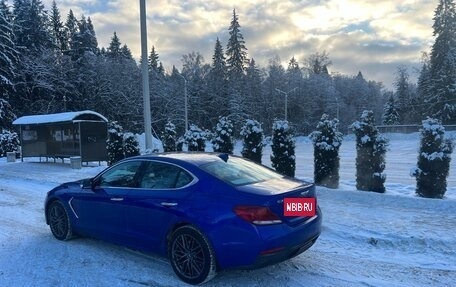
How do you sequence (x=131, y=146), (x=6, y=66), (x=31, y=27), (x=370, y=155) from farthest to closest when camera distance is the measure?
1. (x=31, y=27)
2. (x=6, y=66)
3. (x=131, y=146)
4. (x=370, y=155)

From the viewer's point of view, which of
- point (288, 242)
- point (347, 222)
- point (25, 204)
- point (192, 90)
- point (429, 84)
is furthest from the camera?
point (192, 90)

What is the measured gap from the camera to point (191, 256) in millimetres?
4719

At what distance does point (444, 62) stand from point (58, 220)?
53.6 meters

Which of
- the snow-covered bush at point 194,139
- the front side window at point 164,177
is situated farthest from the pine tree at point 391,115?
the front side window at point 164,177

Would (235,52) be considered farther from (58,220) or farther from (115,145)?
(58,220)

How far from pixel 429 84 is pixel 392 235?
2057 inches

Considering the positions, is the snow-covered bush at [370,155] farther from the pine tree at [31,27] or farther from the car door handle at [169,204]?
the pine tree at [31,27]

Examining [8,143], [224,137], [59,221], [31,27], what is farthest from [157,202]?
[31,27]

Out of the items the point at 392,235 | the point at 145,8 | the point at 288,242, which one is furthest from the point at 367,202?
the point at 145,8

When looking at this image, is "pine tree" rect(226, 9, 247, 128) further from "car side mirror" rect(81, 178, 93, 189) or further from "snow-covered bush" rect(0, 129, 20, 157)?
"car side mirror" rect(81, 178, 93, 189)

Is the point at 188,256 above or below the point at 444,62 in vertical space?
below

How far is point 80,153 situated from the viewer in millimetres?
19000

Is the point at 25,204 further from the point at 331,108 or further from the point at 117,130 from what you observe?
the point at 331,108

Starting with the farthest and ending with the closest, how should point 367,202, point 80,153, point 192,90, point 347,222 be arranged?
point 192,90, point 80,153, point 367,202, point 347,222
